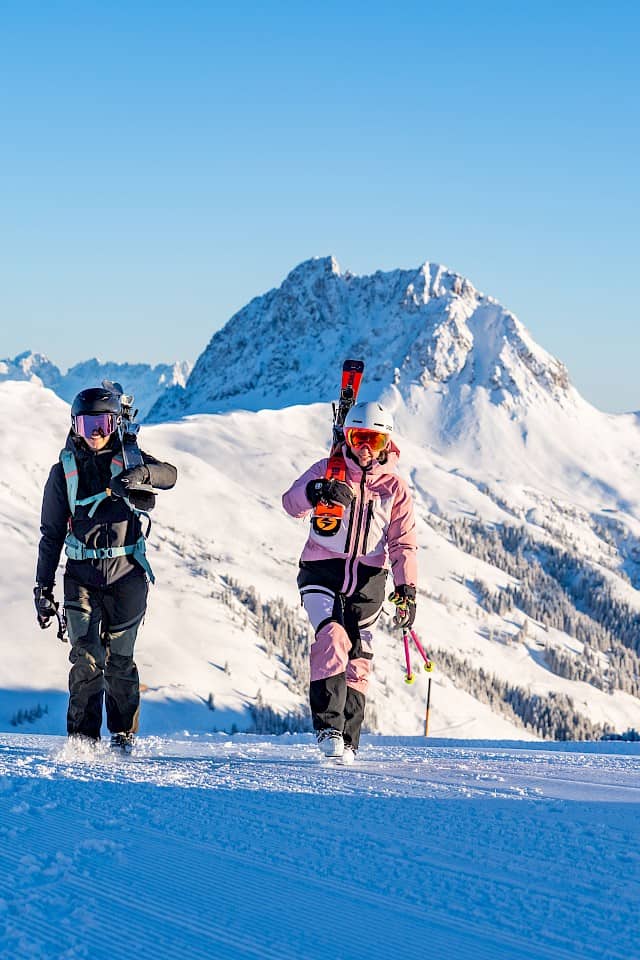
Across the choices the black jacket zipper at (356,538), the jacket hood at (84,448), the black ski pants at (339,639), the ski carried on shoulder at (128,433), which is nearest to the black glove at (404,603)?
the black ski pants at (339,639)

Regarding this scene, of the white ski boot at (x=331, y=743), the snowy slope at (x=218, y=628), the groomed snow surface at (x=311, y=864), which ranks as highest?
the snowy slope at (x=218, y=628)

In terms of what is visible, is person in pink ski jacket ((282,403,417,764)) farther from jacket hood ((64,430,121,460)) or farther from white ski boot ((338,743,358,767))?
jacket hood ((64,430,121,460))

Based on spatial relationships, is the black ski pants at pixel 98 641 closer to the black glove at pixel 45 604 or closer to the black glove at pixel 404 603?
the black glove at pixel 45 604

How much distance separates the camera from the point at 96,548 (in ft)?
27.6

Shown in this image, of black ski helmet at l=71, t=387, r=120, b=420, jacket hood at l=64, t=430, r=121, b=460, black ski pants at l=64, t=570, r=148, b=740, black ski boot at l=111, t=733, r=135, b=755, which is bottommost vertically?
black ski boot at l=111, t=733, r=135, b=755

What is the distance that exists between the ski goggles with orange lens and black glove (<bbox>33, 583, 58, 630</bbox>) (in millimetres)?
3011

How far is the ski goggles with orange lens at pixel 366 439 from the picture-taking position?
8.91m

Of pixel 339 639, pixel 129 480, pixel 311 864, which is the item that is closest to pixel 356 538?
pixel 339 639

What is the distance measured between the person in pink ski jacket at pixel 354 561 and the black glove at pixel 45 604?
2.21 m

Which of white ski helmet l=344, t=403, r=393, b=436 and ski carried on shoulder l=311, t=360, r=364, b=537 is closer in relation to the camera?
ski carried on shoulder l=311, t=360, r=364, b=537

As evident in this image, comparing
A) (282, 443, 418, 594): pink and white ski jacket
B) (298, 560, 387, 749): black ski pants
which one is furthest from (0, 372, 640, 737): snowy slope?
(282, 443, 418, 594): pink and white ski jacket

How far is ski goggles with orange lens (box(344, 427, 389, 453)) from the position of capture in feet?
29.2

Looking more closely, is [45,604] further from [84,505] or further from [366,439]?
[366,439]

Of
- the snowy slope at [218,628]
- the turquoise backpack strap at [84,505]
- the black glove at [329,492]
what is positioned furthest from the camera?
the snowy slope at [218,628]
